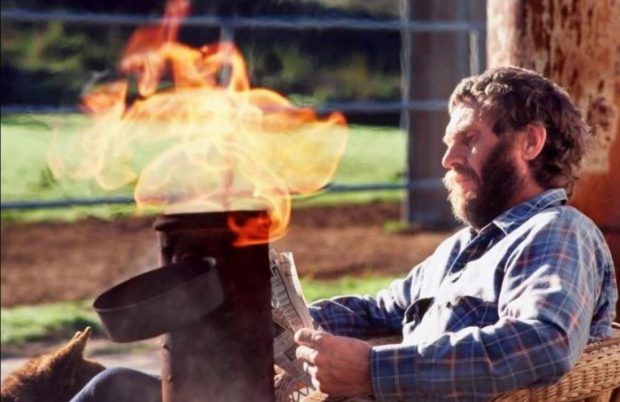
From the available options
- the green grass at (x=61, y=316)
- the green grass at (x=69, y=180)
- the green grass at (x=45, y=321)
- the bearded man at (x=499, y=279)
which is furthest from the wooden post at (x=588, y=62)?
the green grass at (x=69, y=180)

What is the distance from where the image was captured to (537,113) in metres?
3.20

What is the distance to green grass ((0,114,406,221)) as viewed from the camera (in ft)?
26.2

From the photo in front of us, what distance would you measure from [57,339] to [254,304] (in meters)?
3.51

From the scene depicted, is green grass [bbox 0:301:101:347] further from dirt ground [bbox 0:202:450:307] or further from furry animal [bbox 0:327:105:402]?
furry animal [bbox 0:327:105:402]

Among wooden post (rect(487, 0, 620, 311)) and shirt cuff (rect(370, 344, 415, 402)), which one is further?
wooden post (rect(487, 0, 620, 311))

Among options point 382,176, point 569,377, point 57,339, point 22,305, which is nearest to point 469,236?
point 569,377

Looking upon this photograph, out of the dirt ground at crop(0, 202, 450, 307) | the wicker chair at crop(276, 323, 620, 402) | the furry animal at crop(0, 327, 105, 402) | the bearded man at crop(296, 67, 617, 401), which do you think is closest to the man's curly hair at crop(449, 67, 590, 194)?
the bearded man at crop(296, 67, 617, 401)

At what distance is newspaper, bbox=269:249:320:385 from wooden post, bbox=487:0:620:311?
1.11 metres

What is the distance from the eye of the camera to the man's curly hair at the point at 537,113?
3.20 m

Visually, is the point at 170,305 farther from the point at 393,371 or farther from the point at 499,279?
the point at 499,279

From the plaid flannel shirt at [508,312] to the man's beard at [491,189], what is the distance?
0.04 m

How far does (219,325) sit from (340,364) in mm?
268

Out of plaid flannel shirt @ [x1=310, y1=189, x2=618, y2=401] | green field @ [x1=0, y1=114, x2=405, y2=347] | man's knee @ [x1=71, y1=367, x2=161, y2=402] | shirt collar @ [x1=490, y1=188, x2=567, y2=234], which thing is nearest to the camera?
plaid flannel shirt @ [x1=310, y1=189, x2=618, y2=401]

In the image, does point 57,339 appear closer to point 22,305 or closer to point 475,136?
point 22,305
